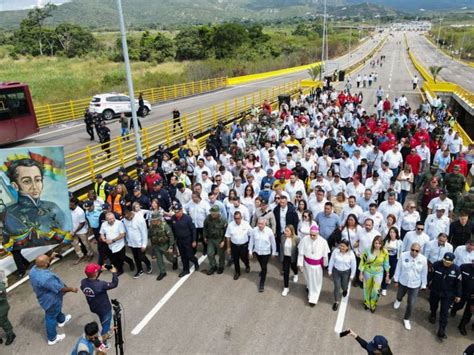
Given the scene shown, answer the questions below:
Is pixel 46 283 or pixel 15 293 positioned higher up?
pixel 46 283

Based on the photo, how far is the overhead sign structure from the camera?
6.45 meters

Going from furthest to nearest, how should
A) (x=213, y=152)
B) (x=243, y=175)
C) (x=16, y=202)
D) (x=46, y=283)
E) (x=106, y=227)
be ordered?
1. (x=213, y=152)
2. (x=243, y=175)
3. (x=106, y=227)
4. (x=16, y=202)
5. (x=46, y=283)

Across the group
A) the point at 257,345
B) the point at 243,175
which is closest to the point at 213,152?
the point at 243,175

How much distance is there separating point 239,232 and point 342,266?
1911mm

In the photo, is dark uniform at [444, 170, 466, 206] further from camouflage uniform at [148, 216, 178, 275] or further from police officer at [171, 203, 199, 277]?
camouflage uniform at [148, 216, 178, 275]

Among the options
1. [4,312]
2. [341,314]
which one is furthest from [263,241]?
[4,312]

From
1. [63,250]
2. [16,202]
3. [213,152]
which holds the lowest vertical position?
[63,250]

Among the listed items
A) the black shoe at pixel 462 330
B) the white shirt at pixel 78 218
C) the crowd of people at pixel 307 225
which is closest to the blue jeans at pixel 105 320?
the crowd of people at pixel 307 225

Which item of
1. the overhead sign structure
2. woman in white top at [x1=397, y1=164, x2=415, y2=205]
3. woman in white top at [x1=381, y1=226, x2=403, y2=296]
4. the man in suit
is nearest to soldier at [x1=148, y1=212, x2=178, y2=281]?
the overhead sign structure

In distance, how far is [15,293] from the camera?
751cm

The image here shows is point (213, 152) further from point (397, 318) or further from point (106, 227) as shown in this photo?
point (397, 318)

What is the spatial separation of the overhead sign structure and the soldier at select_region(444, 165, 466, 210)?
26.0ft

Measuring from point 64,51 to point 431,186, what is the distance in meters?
72.5

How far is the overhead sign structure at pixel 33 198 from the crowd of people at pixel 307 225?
919mm
